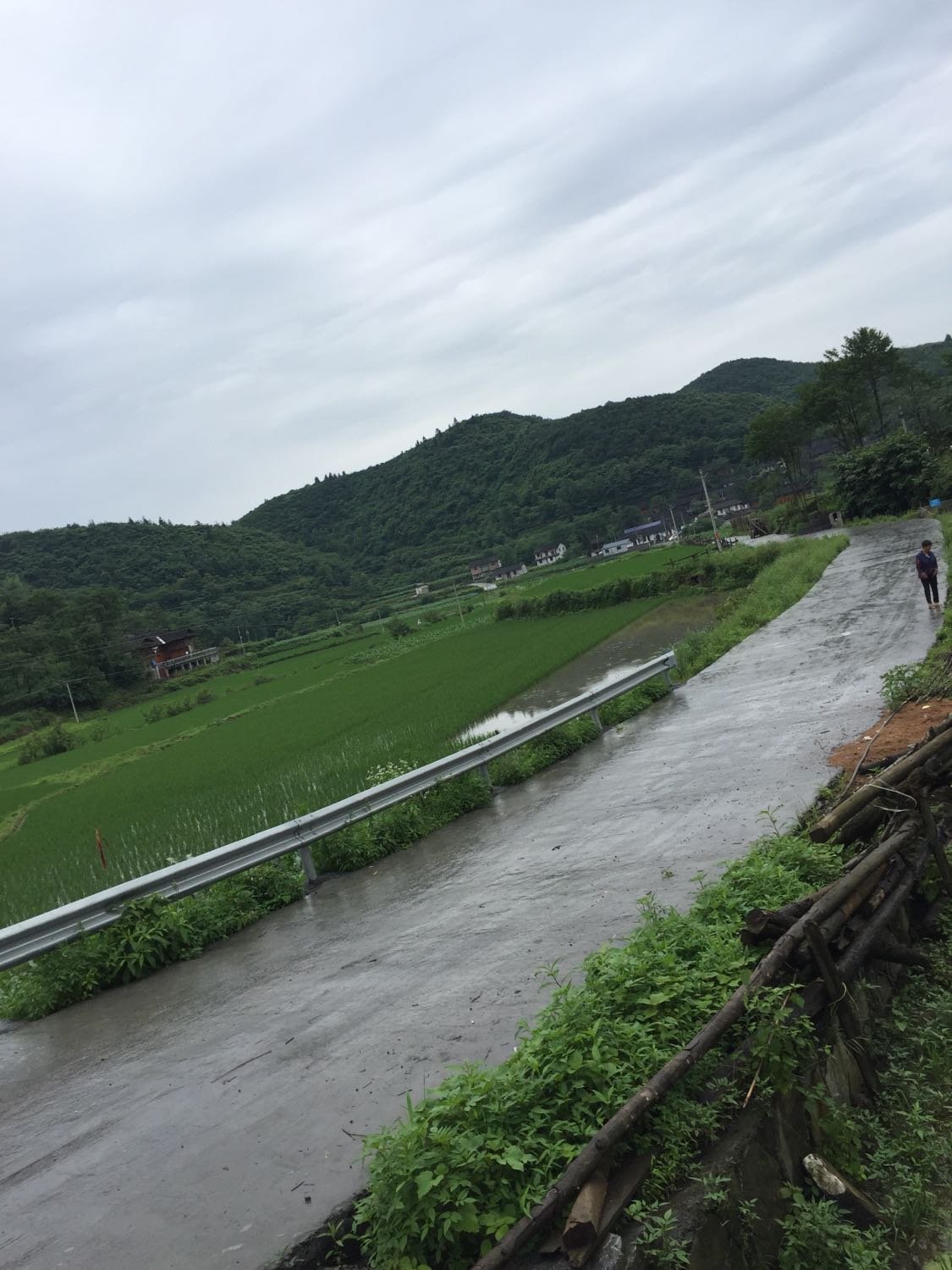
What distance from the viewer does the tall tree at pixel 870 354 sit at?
218 ft

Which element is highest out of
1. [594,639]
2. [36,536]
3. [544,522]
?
[36,536]

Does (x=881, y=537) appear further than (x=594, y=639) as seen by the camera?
Yes

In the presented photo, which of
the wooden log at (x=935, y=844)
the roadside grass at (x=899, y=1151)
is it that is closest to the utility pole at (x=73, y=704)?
the wooden log at (x=935, y=844)

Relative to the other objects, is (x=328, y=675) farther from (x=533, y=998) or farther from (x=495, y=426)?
(x=495, y=426)

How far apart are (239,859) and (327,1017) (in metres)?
3.07

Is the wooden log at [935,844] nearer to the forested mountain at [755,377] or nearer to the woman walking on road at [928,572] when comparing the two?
the woman walking on road at [928,572]

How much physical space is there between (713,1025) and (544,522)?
115m

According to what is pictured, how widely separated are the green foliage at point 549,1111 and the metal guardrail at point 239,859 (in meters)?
4.34

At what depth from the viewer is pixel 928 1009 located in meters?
4.98

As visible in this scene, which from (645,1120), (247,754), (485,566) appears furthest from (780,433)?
(645,1120)

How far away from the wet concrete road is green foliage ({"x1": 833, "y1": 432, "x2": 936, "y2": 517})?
132 feet

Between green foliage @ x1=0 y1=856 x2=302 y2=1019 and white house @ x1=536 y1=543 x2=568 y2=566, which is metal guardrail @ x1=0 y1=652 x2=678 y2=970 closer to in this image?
green foliage @ x1=0 y1=856 x2=302 y2=1019

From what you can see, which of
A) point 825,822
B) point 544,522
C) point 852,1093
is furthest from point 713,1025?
point 544,522

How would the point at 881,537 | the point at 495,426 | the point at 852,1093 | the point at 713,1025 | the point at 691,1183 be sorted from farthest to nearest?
the point at 495,426 < the point at 881,537 < the point at 852,1093 < the point at 713,1025 < the point at 691,1183
